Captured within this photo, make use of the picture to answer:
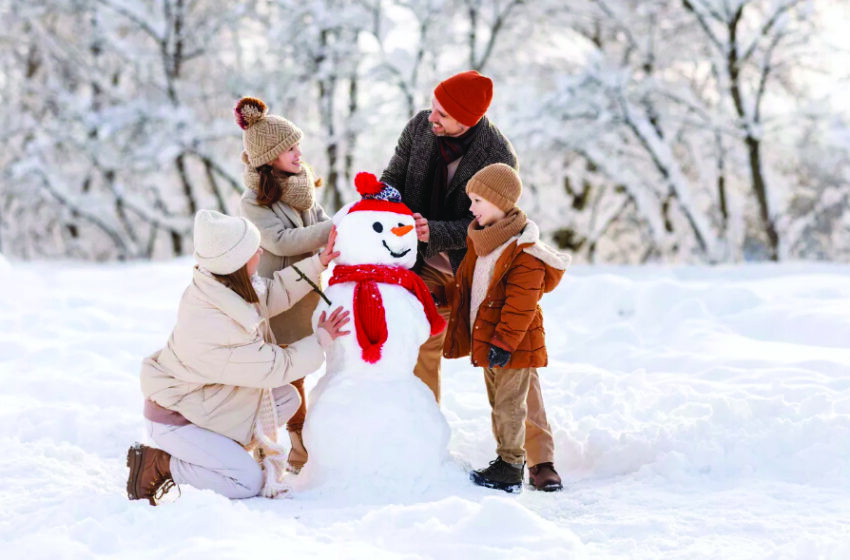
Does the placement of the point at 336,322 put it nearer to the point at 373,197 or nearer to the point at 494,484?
the point at 373,197

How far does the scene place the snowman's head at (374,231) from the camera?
11.2 ft

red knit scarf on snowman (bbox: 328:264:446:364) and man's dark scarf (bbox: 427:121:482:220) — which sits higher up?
man's dark scarf (bbox: 427:121:482:220)

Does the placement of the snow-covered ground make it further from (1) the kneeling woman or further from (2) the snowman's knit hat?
(2) the snowman's knit hat

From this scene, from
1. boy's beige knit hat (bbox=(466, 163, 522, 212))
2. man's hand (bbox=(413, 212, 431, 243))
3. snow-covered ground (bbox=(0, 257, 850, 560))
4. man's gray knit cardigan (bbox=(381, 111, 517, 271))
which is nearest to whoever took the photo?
snow-covered ground (bbox=(0, 257, 850, 560))

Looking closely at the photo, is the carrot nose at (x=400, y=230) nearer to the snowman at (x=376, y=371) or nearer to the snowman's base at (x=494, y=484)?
the snowman at (x=376, y=371)

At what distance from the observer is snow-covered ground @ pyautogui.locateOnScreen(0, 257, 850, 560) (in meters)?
2.52

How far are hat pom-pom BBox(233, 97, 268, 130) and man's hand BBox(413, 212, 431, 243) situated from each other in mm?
898

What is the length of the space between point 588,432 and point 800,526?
1.32m

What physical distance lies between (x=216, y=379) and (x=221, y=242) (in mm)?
568

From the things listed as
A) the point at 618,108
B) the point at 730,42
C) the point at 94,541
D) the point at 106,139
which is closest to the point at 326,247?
the point at 94,541

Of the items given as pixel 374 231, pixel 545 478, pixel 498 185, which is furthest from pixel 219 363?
pixel 545 478

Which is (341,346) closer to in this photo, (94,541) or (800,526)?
(94,541)

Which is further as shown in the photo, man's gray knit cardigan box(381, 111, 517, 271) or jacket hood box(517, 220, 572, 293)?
man's gray knit cardigan box(381, 111, 517, 271)

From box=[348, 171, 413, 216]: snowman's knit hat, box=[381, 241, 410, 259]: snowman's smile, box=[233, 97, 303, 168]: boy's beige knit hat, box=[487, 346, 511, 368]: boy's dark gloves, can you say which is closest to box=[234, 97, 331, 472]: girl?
box=[233, 97, 303, 168]: boy's beige knit hat
